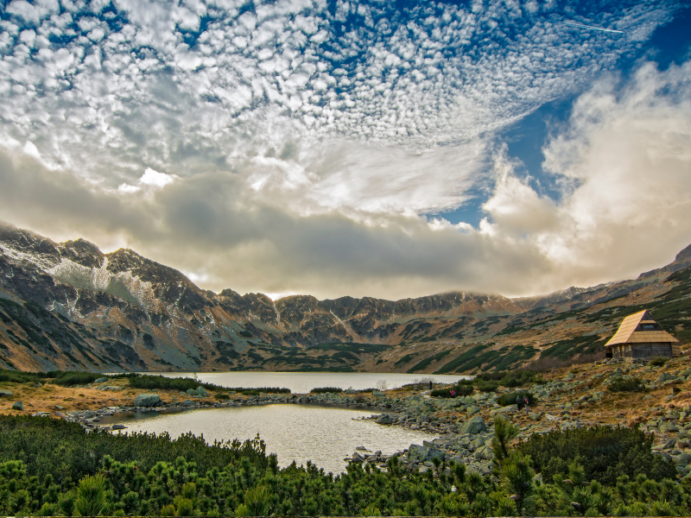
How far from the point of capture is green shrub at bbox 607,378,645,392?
88.8 feet

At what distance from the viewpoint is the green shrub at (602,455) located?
12.3 metres

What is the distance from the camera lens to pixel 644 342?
139 ft

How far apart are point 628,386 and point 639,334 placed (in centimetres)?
2053

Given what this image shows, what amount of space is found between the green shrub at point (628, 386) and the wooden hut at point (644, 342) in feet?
56.9

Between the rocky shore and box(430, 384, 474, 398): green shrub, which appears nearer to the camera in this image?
the rocky shore

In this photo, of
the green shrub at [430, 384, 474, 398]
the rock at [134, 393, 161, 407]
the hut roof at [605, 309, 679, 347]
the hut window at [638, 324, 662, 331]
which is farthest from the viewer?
the green shrub at [430, 384, 474, 398]

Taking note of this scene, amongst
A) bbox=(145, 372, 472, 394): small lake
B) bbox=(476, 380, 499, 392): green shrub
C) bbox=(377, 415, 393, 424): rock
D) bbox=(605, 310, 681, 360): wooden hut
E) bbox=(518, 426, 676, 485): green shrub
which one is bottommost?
bbox=(145, 372, 472, 394): small lake

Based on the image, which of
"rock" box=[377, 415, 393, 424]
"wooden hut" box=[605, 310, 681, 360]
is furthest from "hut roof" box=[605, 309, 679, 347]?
"rock" box=[377, 415, 393, 424]

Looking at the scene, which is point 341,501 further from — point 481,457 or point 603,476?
point 481,457

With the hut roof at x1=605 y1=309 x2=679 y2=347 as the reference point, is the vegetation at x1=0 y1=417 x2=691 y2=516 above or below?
below

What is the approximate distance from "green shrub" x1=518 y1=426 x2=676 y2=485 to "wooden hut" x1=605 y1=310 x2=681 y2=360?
3440cm

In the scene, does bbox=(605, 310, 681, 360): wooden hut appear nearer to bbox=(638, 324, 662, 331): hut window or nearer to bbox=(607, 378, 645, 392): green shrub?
bbox=(638, 324, 662, 331): hut window

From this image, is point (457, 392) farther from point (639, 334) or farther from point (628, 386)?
point (628, 386)

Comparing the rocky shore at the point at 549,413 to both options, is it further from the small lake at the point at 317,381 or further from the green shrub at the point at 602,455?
the small lake at the point at 317,381
